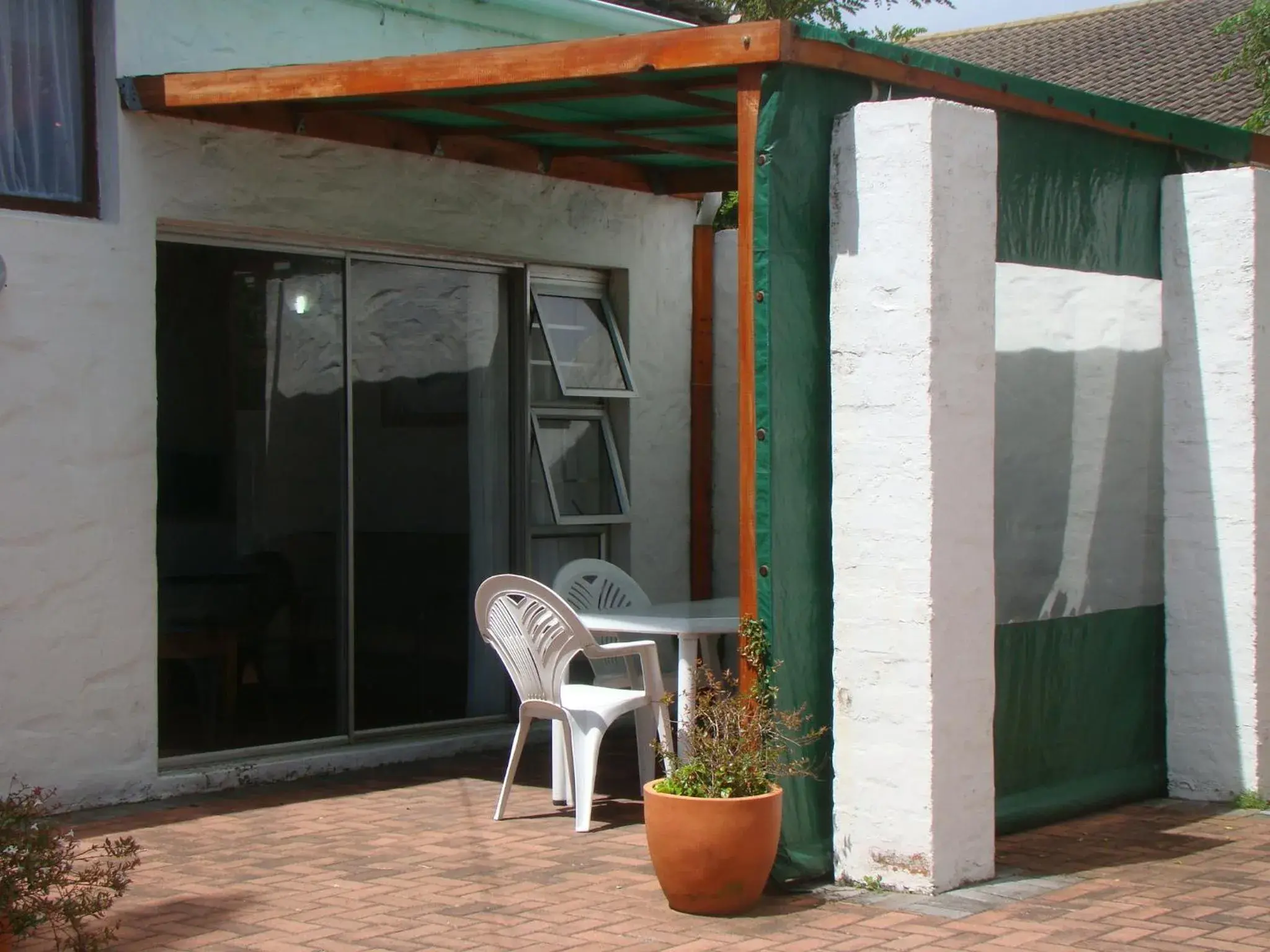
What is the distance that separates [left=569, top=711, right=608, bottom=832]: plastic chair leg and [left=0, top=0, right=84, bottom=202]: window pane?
3.01 metres

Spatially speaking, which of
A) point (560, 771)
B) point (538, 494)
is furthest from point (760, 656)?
point (538, 494)

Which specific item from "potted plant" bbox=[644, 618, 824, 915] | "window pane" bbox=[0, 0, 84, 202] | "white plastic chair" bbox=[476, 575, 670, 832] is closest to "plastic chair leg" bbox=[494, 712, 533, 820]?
"white plastic chair" bbox=[476, 575, 670, 832]

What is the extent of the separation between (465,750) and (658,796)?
3.39 m

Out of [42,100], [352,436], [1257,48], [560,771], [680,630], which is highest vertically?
[1257,48]

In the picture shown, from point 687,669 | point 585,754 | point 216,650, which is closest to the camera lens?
point 585,754

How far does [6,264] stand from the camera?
6.75 meters

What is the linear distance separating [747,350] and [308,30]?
3.45 m

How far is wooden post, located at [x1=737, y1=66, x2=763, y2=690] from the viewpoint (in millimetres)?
5656

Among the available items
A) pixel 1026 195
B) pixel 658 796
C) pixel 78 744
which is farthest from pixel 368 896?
pixel 1026 195

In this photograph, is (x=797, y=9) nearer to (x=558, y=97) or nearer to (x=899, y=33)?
(x=899, y=33)

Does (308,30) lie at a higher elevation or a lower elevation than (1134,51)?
lower

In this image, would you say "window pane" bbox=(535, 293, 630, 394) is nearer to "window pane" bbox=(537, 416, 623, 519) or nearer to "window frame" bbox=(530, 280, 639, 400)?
"window frame" bbox=(530, 280, 639, 400)

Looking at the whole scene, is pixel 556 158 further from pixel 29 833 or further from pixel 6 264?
pixel 29 833

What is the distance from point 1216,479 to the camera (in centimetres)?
732
